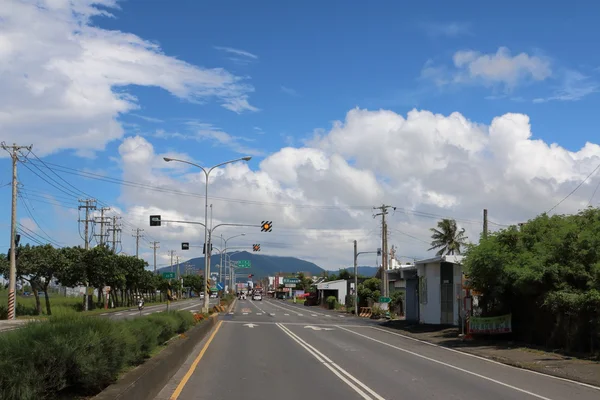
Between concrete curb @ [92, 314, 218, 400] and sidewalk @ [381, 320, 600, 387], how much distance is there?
9994 mm

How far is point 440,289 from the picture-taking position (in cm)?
3803

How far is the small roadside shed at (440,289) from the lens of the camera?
35931 mm

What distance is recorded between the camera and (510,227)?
1073 inches

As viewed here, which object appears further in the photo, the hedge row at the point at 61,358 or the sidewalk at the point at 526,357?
the sidewalk at the point at 526,357

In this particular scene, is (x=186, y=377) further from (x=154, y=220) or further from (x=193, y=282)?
(x=193, y=282)

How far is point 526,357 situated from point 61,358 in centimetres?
1690

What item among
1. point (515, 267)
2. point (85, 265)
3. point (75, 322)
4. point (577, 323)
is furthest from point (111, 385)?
point (85, 265)

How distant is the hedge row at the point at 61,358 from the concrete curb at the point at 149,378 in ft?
0.87

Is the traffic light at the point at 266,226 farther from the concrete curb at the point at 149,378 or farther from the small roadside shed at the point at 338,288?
the small roadside shed at the point at 338,288

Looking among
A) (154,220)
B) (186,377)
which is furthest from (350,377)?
(154,220)

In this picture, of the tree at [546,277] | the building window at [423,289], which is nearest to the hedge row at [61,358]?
the tree at [546,277]

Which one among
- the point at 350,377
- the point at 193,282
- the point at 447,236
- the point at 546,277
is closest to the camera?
the point at 350,377

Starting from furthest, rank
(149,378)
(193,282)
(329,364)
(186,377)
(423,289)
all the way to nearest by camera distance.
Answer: (193,282) → (423,289) → (329,364) → (186,377) → (149,378)

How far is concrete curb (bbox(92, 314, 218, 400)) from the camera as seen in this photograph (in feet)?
26.9
